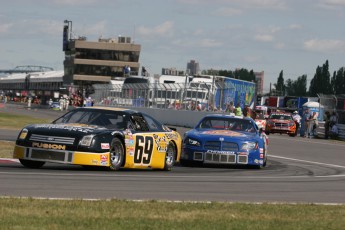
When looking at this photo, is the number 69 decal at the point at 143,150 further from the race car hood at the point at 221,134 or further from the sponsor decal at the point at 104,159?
the race car hood at the point at 221,134

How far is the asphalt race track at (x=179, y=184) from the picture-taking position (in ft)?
41.1

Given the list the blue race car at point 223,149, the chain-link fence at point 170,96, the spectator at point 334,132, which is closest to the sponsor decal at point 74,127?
the blue race car at point 223,149

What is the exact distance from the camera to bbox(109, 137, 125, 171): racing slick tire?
16.7 m

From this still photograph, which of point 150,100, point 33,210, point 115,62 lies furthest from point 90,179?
point 115,62

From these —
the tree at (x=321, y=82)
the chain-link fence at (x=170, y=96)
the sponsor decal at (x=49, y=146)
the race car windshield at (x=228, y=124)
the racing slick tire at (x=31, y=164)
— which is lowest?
the racing slick tire at (x=31, y=164)

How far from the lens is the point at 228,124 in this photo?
2184 centimetres

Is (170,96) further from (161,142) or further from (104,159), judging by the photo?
(104,159)

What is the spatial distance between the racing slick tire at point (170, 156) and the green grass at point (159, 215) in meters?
6.88

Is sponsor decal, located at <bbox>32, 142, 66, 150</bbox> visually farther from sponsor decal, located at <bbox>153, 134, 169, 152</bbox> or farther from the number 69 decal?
sponsor decal, located at <bbox>153, 134, 169, 152</bbox>

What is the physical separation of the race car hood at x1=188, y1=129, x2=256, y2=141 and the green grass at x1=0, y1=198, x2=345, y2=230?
8550mm

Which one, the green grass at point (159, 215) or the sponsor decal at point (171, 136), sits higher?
the sponsor decal at point (171, 136)

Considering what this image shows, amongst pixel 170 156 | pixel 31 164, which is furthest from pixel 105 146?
pixel 170 156

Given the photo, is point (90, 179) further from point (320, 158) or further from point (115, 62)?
point (115, 62)

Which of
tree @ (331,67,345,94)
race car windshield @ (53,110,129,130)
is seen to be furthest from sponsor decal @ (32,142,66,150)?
tree @ (331,67,345,94)
